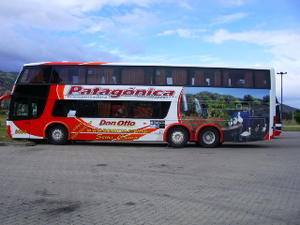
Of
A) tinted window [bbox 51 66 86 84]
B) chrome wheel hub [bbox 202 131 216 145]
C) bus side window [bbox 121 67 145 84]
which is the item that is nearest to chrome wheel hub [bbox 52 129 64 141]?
tinted window [bbox 51 66 86 84]

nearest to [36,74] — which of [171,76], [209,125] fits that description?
[171,76]

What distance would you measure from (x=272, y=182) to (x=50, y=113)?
10956 millimetres

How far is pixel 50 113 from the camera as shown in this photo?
15859 mm

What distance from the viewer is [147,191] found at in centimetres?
694

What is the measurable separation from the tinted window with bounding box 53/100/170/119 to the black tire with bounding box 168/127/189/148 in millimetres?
844

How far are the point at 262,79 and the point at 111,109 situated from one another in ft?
23.0

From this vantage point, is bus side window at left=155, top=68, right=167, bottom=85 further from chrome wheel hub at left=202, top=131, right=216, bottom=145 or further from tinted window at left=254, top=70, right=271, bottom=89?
tinted window at left=254, top=70, right=271, bottom=89

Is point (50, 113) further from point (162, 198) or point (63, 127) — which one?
point (162, 198)

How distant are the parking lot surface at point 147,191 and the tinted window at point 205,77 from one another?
4.91m

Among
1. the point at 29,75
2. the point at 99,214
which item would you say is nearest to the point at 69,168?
the point at 99,214

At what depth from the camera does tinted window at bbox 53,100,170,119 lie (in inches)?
615

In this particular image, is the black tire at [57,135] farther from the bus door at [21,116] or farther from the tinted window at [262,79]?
the tinted window at [262,79]

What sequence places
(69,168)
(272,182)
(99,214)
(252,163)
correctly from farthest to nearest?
1. (252,163)
2. (69,168)
3. (272,182)
4. (99,214)

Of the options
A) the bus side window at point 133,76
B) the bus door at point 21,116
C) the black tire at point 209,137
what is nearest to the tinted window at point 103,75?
the bus side window at point 133,76
